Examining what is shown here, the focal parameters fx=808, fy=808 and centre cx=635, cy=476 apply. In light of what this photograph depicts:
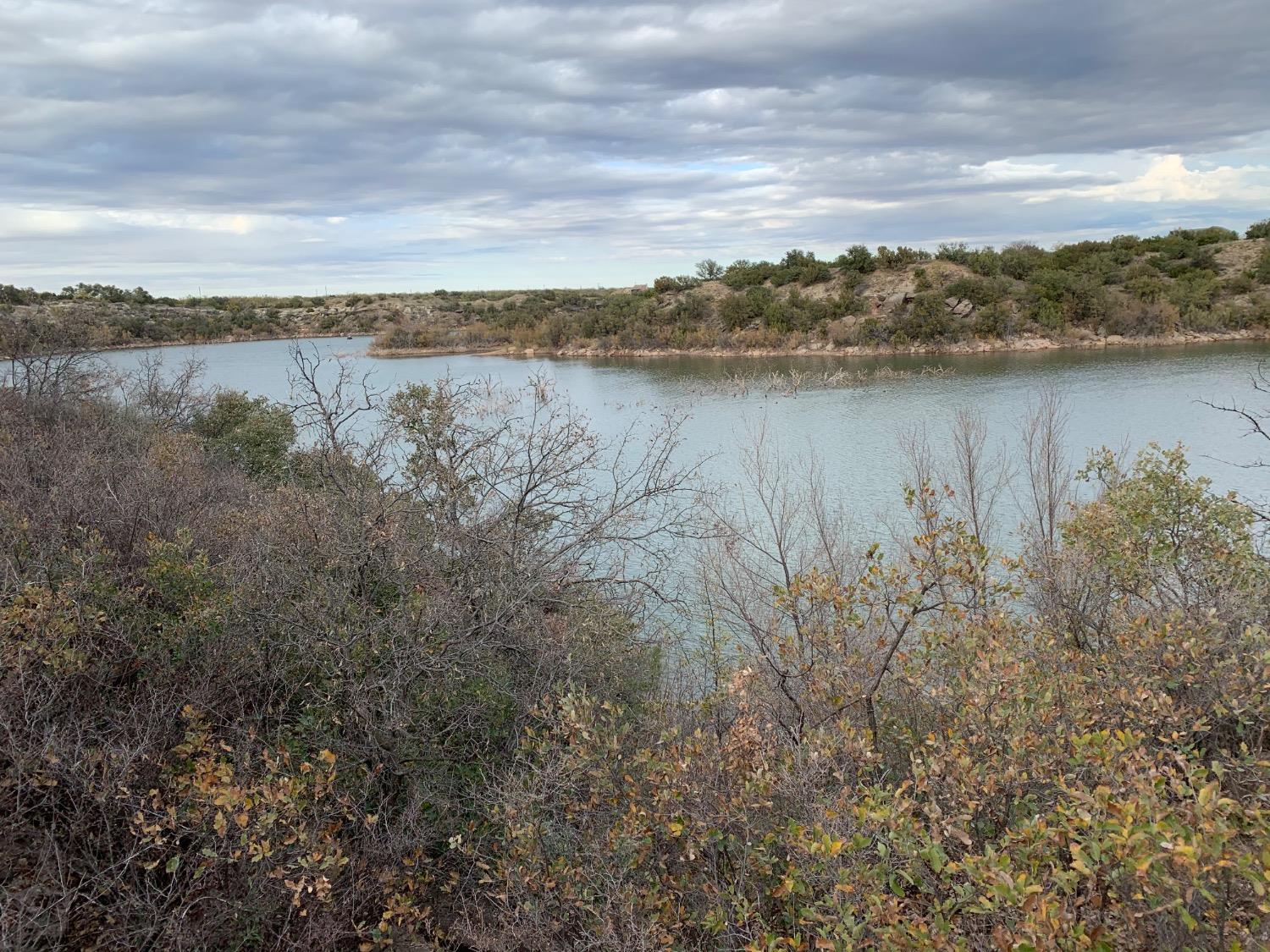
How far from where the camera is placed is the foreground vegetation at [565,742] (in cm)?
398

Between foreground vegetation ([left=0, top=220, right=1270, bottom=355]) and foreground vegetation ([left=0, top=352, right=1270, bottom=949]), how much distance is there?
1882 inches

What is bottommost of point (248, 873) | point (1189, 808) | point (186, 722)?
point (248, 873)

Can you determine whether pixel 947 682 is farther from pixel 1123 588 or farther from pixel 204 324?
pixel 204 324

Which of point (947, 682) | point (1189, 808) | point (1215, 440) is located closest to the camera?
point (1189, 808)

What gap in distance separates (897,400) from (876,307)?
106 feet

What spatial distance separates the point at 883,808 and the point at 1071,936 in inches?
41.1

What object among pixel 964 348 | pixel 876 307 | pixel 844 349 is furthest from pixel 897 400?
pixel 876 307

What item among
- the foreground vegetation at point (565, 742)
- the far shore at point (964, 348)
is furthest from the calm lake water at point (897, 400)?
the foreground vegetation at point (565, 742)

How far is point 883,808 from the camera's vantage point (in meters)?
4.01

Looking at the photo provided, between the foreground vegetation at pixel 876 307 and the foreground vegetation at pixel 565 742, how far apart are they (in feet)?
157

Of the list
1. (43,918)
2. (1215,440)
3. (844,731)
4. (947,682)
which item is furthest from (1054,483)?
(43,918)

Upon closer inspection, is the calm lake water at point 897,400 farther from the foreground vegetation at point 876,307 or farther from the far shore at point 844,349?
the foreground vegetation at point 876,307

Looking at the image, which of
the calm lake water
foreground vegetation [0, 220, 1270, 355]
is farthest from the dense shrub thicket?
the calm lake water

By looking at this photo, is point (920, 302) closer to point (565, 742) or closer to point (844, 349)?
point (844, 349)
